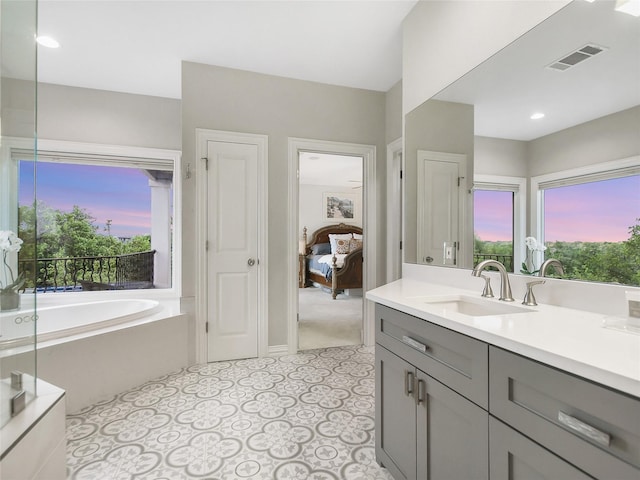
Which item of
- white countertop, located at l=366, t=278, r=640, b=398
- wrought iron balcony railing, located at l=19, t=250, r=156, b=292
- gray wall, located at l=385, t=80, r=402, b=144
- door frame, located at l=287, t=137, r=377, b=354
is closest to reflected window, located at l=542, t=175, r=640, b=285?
white countertop, located at l=366, t=278, r=640, b=398

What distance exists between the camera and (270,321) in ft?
9.93

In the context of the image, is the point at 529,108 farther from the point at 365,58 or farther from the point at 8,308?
the point at 8,308

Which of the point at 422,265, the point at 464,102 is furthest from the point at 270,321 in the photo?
the point at 464,102

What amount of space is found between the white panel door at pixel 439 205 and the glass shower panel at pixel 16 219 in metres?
1.87

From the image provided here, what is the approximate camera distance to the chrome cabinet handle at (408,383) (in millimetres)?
1253

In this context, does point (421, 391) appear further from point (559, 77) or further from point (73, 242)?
point (73, 242)

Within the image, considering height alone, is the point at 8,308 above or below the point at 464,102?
below

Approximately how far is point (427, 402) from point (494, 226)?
0.88m

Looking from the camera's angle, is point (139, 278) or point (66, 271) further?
point (139, 278)

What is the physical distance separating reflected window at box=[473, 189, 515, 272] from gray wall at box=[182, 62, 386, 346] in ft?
5.44

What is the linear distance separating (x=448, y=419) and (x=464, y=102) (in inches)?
60.8

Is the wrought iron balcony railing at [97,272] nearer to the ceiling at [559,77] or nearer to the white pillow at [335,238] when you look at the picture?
the ceiling at [559,77]

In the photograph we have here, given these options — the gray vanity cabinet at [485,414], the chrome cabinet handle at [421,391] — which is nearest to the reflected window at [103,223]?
the gray vanity cabinet at [485,414]

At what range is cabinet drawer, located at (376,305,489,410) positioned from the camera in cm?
93
